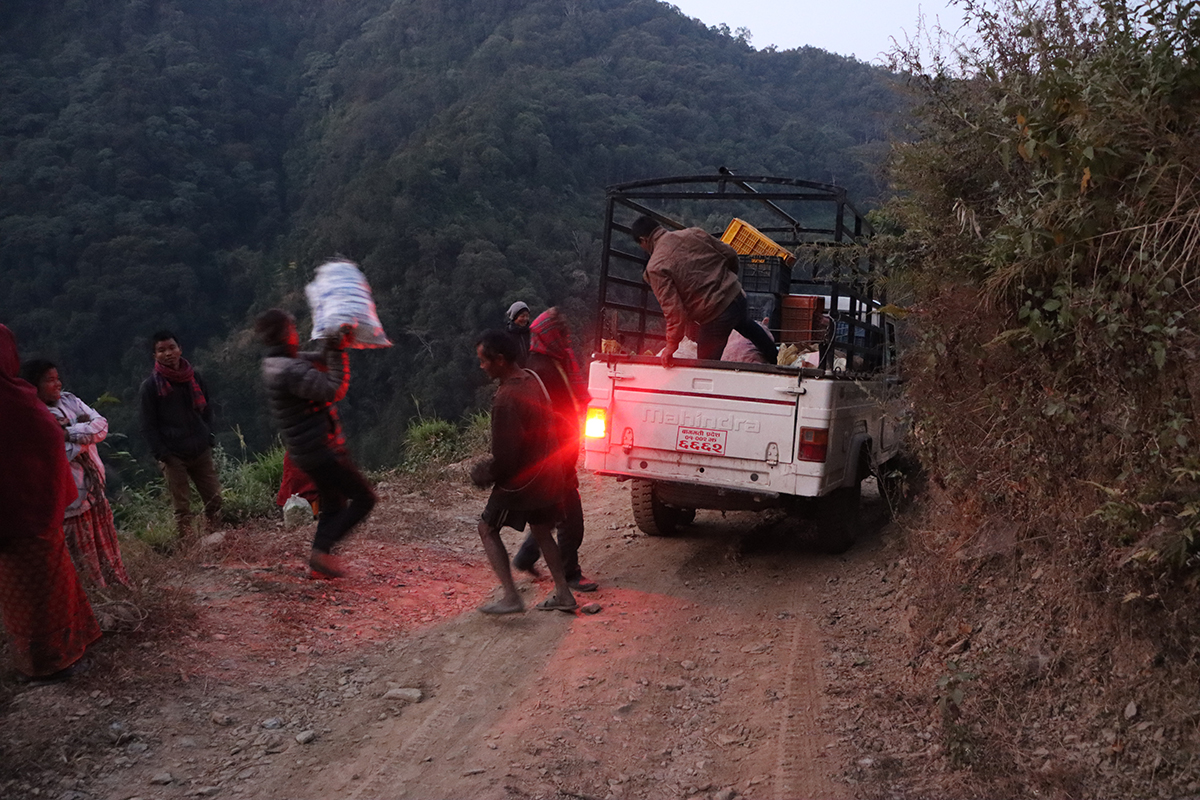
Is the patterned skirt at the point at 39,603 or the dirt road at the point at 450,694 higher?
the patterned skirt at the point at 39,603

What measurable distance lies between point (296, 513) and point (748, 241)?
4.42 meters

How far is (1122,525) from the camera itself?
127 inches

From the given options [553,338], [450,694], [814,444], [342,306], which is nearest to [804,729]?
[450,694]

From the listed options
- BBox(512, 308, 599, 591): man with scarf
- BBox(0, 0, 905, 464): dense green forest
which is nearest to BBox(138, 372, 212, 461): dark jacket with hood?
BBox(512, 308, 599, 591): man with scarf

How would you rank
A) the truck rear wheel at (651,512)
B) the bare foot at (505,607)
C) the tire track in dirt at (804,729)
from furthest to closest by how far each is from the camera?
the truck rear wheel at (651,512) < the bare foot at (505,607) < the tire track in dirt at (804,729)

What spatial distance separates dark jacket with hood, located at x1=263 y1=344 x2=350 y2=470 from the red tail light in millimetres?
2845

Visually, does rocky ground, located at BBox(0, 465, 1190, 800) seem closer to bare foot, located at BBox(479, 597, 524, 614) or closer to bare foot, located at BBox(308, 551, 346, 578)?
bare foot, located at BBox(479, 597, 524, 614)

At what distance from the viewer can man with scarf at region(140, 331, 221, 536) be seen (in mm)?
6328

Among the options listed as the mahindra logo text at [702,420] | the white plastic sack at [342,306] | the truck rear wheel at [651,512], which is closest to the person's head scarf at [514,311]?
the mahindra logo text at [702,420]

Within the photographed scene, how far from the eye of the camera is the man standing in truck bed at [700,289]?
20.2 ft

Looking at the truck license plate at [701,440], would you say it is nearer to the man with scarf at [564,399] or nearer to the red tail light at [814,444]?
the red tail light at [814,444]

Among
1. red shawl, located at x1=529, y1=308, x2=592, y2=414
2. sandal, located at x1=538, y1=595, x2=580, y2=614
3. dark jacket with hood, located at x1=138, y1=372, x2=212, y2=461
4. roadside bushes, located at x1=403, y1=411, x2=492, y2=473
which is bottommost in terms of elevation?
roadside bushes, located at x1=403, y1=411, x2=492, y2=473

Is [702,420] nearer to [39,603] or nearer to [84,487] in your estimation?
[84,487]

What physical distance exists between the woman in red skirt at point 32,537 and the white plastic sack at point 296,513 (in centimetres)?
304
